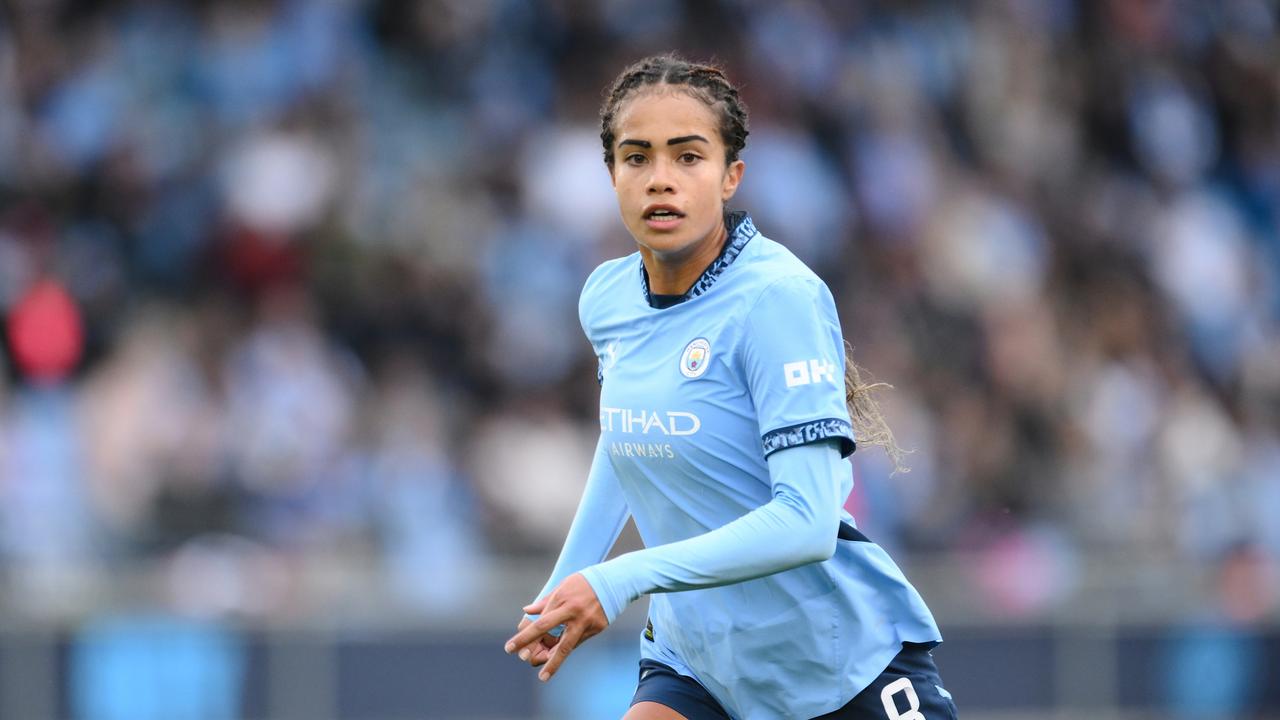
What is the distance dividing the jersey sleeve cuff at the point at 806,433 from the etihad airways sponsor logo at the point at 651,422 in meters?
0.22

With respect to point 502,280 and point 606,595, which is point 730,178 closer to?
point 606,595

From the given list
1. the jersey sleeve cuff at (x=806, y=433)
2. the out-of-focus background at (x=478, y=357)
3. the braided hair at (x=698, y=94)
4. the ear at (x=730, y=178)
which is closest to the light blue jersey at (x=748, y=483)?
the jersey sleeve cuff at (x=806, y=433)

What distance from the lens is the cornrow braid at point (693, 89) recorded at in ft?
14.4

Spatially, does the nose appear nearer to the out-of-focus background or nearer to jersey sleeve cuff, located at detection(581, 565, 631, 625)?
jersey sleeve cuff, located at detection(581, 565, 631, 625)

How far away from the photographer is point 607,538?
4996 mm

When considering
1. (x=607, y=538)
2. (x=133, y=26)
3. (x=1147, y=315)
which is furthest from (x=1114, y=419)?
(x=607, y=538)

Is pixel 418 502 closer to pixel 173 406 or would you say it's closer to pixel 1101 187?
pixel 173 406

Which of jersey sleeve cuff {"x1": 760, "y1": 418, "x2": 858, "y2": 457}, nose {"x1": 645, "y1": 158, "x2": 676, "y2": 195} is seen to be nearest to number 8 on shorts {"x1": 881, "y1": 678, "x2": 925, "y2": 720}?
jersey sleeve cuff {"x1": 760, "y1": 418, "x2": 858, "y2": 457}

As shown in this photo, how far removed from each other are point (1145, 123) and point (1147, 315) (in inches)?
88.3

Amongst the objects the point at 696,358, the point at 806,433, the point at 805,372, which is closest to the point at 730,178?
the point at 696,358

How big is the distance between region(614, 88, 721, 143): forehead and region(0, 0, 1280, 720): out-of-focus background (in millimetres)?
6304

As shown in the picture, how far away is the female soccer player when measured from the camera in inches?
163

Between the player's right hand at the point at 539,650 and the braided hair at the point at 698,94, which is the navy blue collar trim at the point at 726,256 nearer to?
the braided hair at the point at 698,94

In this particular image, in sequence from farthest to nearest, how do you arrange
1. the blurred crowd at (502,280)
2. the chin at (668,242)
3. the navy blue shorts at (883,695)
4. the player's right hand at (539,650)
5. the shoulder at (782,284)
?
the blurred crowd at (502,280) < the navy blue shorts at (883,695) < the chin at (668,242) < the shoulder at (782,284) < the player's right hand at (539,650)
